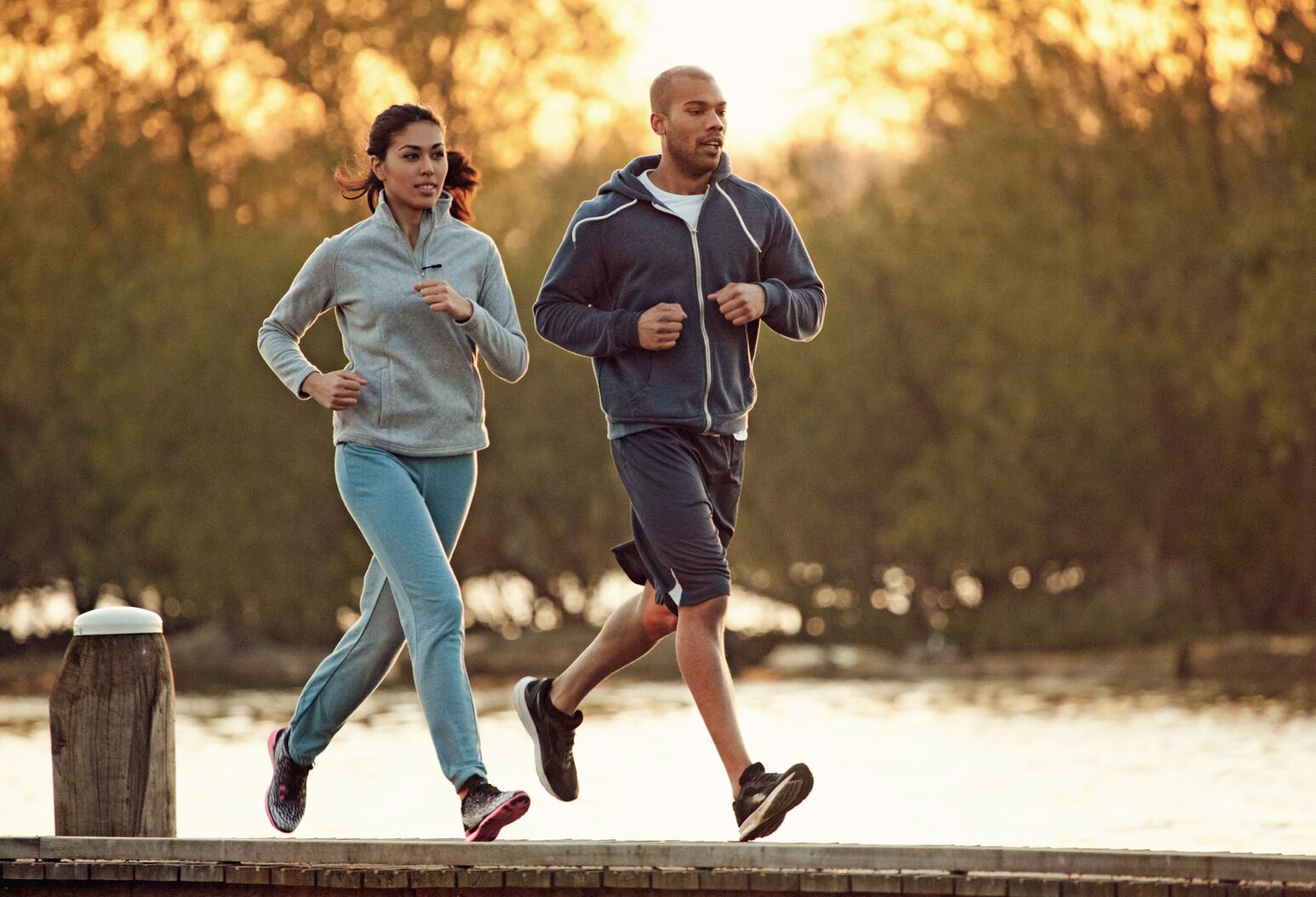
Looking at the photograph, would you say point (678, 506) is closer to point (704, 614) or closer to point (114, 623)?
point (704, 614)

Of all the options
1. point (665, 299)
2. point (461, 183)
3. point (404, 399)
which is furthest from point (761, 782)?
point (461, 183)

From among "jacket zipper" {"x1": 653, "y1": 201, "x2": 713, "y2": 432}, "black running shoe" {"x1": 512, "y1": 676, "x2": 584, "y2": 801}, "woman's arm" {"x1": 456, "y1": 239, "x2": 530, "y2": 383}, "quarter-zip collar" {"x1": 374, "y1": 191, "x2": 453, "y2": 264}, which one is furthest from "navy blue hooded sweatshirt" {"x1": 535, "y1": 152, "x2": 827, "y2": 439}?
"black running shoe" {"x1": 512, "y1": 676, "x2": 584, "y2": 801}

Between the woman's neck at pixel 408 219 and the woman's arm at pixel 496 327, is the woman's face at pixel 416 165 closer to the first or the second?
the woman's neck at pixel 408 219

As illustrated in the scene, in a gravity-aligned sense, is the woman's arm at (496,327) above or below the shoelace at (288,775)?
above

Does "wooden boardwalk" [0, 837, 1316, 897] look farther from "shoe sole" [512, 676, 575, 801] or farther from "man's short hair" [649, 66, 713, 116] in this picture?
"man's short hair" [649, 66, 713, 116]

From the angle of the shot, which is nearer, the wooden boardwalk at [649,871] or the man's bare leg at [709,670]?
the wooden boardwalk at [649,871]

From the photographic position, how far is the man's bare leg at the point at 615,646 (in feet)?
24.0

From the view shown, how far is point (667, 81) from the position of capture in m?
6.99

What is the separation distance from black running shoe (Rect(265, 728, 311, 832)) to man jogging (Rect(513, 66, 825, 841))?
1176mm

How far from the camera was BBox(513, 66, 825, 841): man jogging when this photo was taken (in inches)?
275

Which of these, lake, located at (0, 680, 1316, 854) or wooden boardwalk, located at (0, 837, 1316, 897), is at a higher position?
wooden boardwalk, located at (0, 837, 1316, 897)

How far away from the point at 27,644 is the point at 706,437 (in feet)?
73.0

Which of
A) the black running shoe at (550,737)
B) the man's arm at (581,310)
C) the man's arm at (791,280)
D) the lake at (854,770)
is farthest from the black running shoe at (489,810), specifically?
the man's arm at (791,280)

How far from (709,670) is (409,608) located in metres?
0.88
